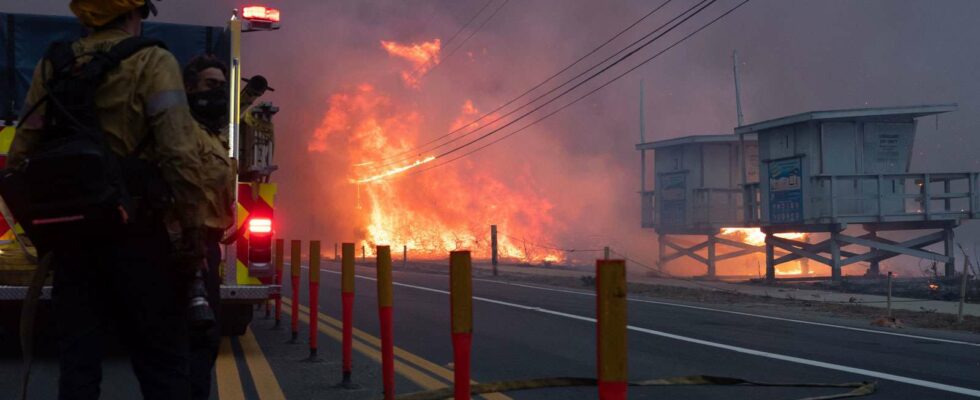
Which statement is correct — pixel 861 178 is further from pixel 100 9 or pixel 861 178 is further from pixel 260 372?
pixel 100 9

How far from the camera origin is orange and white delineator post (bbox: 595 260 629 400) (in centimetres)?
304

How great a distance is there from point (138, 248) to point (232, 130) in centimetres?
475

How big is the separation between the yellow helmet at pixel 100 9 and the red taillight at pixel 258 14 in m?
5.58

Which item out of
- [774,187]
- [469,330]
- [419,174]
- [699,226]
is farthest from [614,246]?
[469,330]

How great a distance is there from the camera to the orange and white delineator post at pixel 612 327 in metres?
3.04

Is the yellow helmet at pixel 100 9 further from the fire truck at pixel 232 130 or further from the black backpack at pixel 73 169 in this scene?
the fire truck at pixel 232 130

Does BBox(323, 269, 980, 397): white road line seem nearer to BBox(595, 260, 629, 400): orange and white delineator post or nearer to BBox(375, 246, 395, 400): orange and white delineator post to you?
BBox(375, 246, 395, 400): orange and white delineator post

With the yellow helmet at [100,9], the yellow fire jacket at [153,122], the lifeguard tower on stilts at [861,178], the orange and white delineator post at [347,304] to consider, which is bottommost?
the orange and white delineator post at [347,304]

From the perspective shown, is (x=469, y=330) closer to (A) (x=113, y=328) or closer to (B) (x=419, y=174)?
(A) (x=113, y=328)

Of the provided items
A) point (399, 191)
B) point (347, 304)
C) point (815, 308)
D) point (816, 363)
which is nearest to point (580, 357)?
point (816, 363)

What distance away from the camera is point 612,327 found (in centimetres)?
308

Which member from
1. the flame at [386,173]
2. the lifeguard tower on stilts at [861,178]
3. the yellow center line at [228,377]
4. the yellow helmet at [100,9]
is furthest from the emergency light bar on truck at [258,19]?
the flame at [386,173]

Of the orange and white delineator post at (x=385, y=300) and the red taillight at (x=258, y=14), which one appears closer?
the orange and white delineator post at (x=385, y=300)

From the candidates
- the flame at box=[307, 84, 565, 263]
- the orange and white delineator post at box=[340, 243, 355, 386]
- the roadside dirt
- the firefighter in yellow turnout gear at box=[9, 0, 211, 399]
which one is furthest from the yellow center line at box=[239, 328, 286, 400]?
the flame at box=[307, 84, 565, 263]
